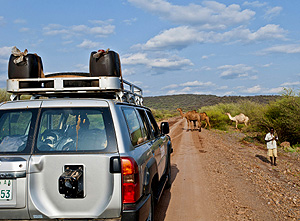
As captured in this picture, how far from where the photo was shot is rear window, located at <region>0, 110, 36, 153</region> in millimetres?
3379

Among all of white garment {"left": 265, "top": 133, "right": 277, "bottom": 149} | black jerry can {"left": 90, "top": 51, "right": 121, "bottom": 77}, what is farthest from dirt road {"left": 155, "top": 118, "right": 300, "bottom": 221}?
black jerry can {"left": 90, "top": 51, "right": 121, "bottom": 77}

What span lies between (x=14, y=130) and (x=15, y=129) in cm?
3

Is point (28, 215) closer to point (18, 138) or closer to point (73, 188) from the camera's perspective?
point (73, 188)

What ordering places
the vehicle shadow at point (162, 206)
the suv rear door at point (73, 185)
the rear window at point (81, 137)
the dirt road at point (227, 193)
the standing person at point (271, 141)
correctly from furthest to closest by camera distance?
the standing person at point (271, 141), the dirt road at point (227, 193), the vehicle shadow at point (162, 206), the rear window at point (81, 137), the suv rear door at point (73, 185)

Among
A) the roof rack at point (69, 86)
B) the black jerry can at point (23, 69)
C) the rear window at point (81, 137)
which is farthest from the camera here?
the black jerry can at point (23, 69)

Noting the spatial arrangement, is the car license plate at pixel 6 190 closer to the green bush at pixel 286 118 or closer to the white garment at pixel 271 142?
the white garment at pixel 271 142

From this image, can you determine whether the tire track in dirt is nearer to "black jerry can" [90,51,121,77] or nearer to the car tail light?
the car tail light

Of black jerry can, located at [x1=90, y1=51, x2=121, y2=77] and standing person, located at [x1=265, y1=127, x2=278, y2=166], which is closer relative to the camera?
black jerry can, located at [x1=90, y1=51, x2=121, y2=77]

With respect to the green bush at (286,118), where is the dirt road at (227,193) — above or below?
below

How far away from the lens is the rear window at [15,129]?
3.38m

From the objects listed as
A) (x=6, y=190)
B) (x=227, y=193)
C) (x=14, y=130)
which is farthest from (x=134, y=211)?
(x=227, y=193)

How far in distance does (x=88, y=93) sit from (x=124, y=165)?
2.06 m

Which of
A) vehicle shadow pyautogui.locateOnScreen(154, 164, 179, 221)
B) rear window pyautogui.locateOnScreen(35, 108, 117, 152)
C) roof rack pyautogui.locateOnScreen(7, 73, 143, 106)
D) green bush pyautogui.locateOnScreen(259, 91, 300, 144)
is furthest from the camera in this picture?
green bush pyautogui.locateOnScreen(259, 91, 300, 144)

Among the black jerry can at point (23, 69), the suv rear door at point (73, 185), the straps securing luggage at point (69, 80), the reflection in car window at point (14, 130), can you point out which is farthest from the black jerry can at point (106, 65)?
the suv rear door at point (73, 185)
